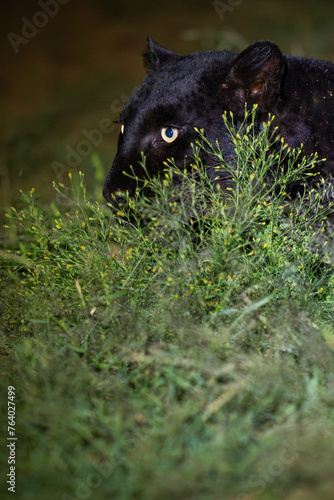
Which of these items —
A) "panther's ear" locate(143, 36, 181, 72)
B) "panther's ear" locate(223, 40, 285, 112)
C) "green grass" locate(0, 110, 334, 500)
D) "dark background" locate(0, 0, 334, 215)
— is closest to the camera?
"green grass" locate(0, 110, 334, 500)

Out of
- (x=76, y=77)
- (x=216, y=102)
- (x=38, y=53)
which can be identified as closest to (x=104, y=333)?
(x=216, y=102)

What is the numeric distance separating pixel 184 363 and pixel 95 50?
7.96m

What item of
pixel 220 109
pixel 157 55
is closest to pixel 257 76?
pixel 220 109

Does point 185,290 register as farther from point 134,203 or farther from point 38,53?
point 38,53

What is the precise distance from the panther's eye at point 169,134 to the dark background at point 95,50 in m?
2.92

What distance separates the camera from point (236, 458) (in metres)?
1.87

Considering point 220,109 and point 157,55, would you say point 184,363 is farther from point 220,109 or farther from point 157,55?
point 157,55

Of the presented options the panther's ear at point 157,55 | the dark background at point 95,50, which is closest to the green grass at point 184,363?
the panther's ear at point 157,55

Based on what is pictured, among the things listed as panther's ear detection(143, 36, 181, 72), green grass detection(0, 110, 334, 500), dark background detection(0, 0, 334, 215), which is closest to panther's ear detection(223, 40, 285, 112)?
green grass detection(0, 110, 334, 500)

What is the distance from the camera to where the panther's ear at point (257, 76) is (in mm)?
3158

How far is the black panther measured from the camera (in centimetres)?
322

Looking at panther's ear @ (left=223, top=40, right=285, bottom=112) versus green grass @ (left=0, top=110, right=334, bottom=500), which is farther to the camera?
panther's ear @ (left=223, top=40, right=285, bottom=112)

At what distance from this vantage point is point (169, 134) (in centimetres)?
327

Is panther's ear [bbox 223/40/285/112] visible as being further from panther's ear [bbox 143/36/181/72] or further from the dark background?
the dark background
